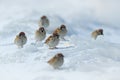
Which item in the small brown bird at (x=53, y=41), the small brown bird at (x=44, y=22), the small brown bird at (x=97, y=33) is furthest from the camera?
the small brown bird at (x=44, y=22)

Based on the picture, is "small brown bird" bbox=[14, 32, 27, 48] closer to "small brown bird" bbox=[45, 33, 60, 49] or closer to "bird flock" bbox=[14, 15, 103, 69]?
"bird flock" bbox=[14, 15, 103, 69]

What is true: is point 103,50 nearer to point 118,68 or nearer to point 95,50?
point 95,50

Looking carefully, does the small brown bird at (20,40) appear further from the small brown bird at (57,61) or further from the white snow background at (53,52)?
the small brown bird at (57,61)

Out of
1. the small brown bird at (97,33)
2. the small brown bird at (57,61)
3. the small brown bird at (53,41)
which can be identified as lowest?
the small brown bird at (57,61)

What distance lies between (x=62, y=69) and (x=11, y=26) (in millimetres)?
4911

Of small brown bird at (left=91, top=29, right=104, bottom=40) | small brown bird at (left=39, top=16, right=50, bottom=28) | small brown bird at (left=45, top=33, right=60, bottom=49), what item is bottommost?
small brown bird at (left=45, top=33, right=60, bottom=49)

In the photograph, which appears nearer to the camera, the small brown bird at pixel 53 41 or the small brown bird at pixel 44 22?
the small brown bird at pixel 53 41

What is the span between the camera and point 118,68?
11.6m

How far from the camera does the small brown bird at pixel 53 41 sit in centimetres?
1279

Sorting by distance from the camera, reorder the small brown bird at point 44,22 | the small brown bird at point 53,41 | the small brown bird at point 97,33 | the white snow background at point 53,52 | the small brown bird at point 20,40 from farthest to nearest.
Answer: the small brown bird at point 44,22
the small brown bird at point 97,33
the small brown bird at point 20,40
the small brown bird at point 53,41
the white snow background at point 53,52

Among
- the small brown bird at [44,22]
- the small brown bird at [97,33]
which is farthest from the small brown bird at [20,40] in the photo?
the small brown bird at [97,33]

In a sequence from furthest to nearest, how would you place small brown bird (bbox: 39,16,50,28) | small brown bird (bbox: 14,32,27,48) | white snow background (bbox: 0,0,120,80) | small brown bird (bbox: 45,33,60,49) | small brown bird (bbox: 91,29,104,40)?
small brown bird (bbox: 39,16,50,28) → small brown bird (bbox: 91,29,104,40) → small brown bird (bbox: 14,32,27,48) → small brown bird (bbox: 45,33,60,49) → white snow background (bbox: 0,0,120,80)

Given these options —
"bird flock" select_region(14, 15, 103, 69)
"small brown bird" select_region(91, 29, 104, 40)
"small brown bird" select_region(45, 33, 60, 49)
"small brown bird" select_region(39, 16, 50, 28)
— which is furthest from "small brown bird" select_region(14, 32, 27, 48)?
"small brown bird" select_region(91, 29, 104, 40)

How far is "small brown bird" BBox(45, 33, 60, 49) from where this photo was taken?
1279cm
